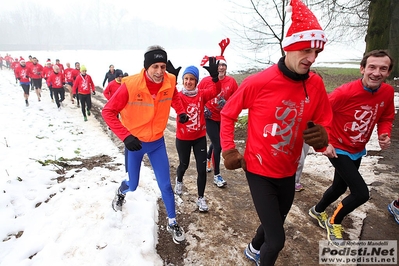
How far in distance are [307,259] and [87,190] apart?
11.4ft

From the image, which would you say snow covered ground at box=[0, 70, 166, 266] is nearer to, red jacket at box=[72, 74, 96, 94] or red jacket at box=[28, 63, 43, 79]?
red jacket at box=[72, 74, 96, 94]

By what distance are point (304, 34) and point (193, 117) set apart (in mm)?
2220

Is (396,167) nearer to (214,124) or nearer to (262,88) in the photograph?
(214,124)

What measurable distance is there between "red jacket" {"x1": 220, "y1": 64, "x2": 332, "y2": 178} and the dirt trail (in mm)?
1431

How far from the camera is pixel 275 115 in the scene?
2268 mm

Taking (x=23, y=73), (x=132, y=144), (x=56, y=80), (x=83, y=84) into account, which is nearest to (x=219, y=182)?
(x=132, y=144)

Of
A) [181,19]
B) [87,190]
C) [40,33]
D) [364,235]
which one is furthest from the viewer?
[181,19]

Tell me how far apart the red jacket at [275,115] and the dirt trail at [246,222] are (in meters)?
1.43

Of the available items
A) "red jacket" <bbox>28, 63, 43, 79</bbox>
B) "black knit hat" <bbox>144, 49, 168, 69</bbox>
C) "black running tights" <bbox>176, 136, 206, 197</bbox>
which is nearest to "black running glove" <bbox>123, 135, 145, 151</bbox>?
"black knit hat" <bbox>144, 49, 168, 69</bbox>

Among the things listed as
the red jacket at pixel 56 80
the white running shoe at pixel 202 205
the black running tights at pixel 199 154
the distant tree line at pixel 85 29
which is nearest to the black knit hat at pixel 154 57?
the black running tights at pixel 199 154

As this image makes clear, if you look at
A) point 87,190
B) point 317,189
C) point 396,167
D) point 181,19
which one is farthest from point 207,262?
point 181,19

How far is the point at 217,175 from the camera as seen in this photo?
5.12m

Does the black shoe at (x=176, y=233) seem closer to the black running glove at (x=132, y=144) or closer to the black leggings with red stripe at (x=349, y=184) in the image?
the black running glove at (x=132, y=144)

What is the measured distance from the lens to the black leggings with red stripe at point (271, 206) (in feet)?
7.52
